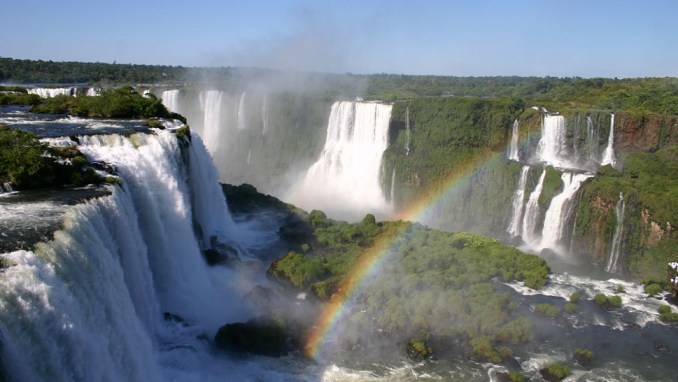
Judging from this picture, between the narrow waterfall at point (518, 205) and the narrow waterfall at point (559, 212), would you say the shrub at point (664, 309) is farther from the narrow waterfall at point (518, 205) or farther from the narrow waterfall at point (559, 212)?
the narrow waterfall at point (518, 205)

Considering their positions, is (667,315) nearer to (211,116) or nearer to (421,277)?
(421,277)

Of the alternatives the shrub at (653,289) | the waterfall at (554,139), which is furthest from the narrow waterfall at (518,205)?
the shrub at (653,289)

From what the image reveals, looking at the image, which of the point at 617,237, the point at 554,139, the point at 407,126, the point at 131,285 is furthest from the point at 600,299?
the point at 407,126

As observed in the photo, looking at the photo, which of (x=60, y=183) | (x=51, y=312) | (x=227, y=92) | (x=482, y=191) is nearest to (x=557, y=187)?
(x=482, y=191)

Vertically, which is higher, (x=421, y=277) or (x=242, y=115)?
(x=242, y=115)

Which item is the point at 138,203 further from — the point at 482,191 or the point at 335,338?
the point at 482,191
